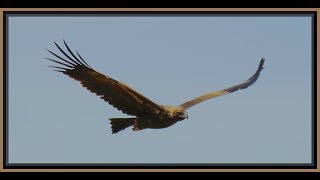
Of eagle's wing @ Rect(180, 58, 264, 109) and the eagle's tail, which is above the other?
eagle's wing @ Rect(180, 58, 264, 109)

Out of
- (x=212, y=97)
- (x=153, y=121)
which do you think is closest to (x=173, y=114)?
(x=153, y=121)

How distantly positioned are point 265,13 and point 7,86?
2269 mm

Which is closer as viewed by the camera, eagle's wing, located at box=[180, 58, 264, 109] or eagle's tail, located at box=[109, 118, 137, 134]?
eagle's tail, located at box=[109, 118, 137, 134]

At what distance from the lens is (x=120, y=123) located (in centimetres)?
594

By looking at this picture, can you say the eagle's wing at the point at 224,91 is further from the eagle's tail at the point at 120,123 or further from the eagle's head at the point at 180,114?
the eagle's tail at the point at 120,123

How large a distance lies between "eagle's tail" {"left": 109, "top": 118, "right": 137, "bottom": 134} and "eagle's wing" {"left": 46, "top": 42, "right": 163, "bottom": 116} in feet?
0.31

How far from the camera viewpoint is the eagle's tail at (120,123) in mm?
5910

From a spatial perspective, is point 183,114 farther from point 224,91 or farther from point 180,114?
point 224,91

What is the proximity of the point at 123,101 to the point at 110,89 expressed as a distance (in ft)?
0.74

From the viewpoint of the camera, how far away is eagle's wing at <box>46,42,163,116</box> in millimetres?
5445

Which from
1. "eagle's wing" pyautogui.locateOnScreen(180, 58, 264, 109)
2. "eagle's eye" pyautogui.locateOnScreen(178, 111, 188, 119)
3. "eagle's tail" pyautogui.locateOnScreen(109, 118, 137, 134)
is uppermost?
"eagle's wing" pyautogui.locateOnScreen(180, 58, 264, 109)

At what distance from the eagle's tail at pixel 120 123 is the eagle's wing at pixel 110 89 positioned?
0.31ft

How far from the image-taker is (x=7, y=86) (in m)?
5.38

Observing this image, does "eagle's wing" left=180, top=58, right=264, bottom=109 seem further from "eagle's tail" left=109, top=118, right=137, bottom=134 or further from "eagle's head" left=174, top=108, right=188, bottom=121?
"eagle's tail" left=109, top=118, right=137, bottom=134
